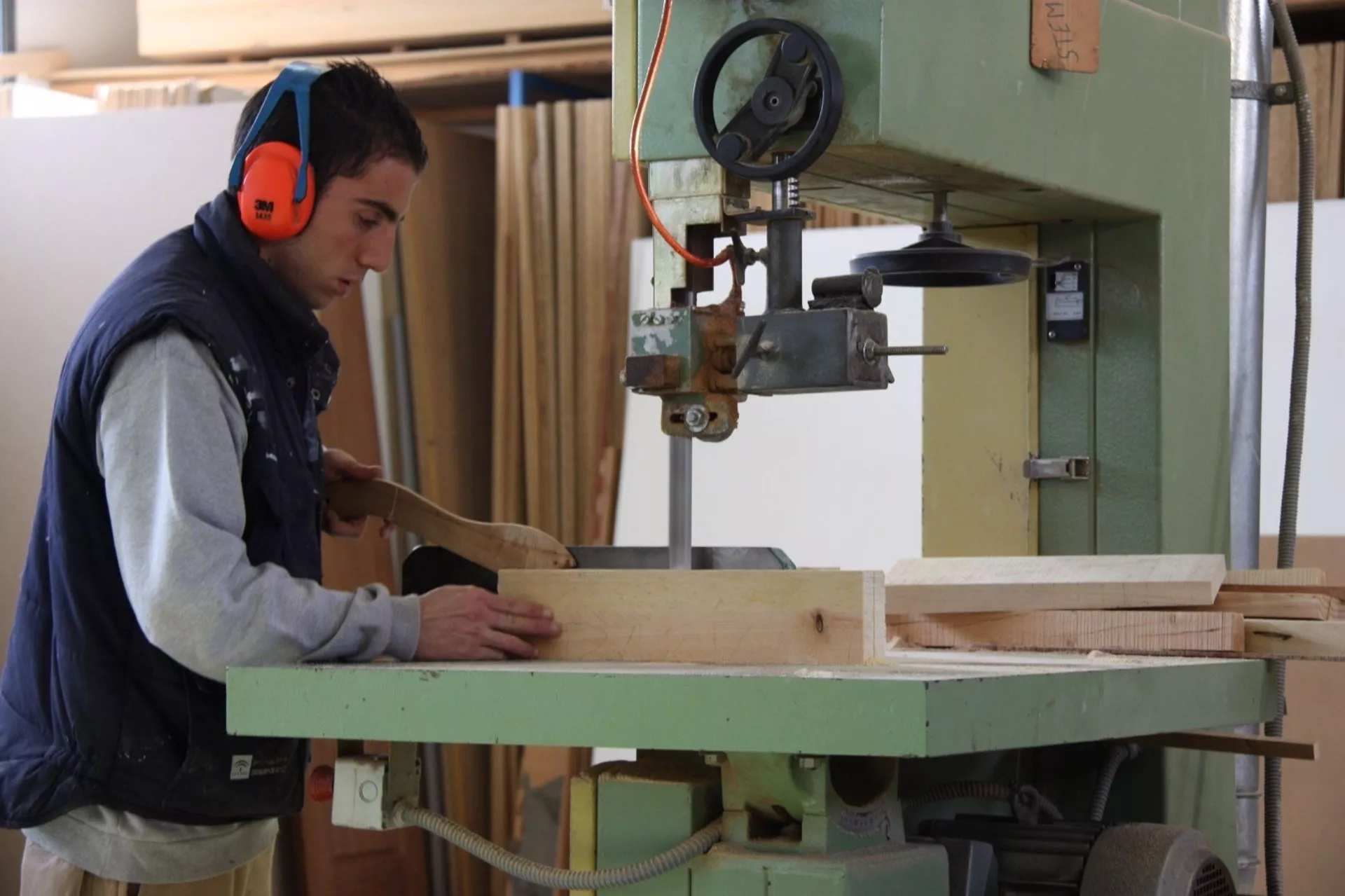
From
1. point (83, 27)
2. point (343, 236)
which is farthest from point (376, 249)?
point (83, 27)

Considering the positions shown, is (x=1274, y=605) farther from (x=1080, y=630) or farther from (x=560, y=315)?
(x=560, y=315)

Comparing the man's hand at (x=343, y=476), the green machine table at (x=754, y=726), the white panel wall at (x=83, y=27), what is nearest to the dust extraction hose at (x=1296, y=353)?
the green machine table at (x=754, y=726)

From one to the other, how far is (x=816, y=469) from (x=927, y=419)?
4.56 feet

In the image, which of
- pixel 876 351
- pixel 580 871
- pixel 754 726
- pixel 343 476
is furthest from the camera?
pixel 343 476

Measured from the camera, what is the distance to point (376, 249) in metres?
2.08

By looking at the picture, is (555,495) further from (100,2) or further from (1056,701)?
(1056,701)

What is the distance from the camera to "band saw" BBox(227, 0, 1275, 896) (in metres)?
1.44

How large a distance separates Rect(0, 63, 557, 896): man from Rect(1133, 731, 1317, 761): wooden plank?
77 cm

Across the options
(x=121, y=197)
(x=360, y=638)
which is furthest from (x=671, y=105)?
(x=121, y=197)

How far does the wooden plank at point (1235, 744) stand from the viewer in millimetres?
1931

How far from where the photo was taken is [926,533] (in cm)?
235

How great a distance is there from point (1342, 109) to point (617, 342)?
1.75 meters

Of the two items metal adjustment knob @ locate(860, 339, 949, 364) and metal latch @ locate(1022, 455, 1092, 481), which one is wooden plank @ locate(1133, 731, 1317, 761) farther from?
metal adjustment knob @ locate(860, 339, 949, 364)

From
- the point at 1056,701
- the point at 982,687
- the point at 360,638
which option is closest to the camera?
the point at 982,687
